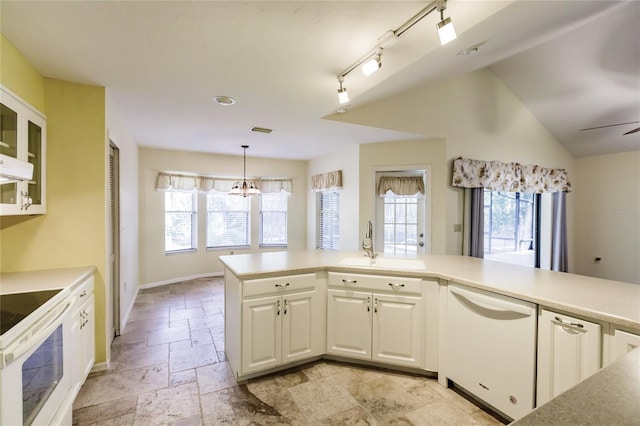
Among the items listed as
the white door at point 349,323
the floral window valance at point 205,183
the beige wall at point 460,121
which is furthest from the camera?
the floral window valance at point 205,183

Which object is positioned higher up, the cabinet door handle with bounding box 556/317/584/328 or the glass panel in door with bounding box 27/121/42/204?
the glass panel in door with bounding box 27/121/42/204

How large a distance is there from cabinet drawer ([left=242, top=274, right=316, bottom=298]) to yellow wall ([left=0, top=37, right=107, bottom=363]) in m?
1.32

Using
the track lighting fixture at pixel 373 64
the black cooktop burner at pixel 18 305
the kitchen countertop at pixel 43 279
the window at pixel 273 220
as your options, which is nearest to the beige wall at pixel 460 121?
the track lighting fixture at pixel 373 64

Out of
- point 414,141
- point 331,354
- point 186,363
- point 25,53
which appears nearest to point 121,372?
point 186,363

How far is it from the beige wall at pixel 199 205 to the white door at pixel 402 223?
234 centimetres

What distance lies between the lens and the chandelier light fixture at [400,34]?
1.45 meters

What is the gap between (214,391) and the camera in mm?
2168

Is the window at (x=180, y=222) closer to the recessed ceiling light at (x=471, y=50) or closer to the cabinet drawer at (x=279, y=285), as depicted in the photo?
the cabinet drawer at (x=279, y=285)

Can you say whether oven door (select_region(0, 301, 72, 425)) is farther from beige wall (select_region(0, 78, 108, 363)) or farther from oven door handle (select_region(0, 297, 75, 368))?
beige wall (select_region(0, 78, 108, 363))

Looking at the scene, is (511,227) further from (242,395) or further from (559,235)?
(242,395)

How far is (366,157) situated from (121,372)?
369 cm

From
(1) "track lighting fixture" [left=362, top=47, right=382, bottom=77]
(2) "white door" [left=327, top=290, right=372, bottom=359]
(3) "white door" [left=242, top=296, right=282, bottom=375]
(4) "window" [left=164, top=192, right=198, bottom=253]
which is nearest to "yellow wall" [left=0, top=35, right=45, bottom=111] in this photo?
(3) "white door" [left=242, top=296, right=282, bottom=375]

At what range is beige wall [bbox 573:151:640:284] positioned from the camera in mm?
4793

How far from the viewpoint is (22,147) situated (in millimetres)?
1860
